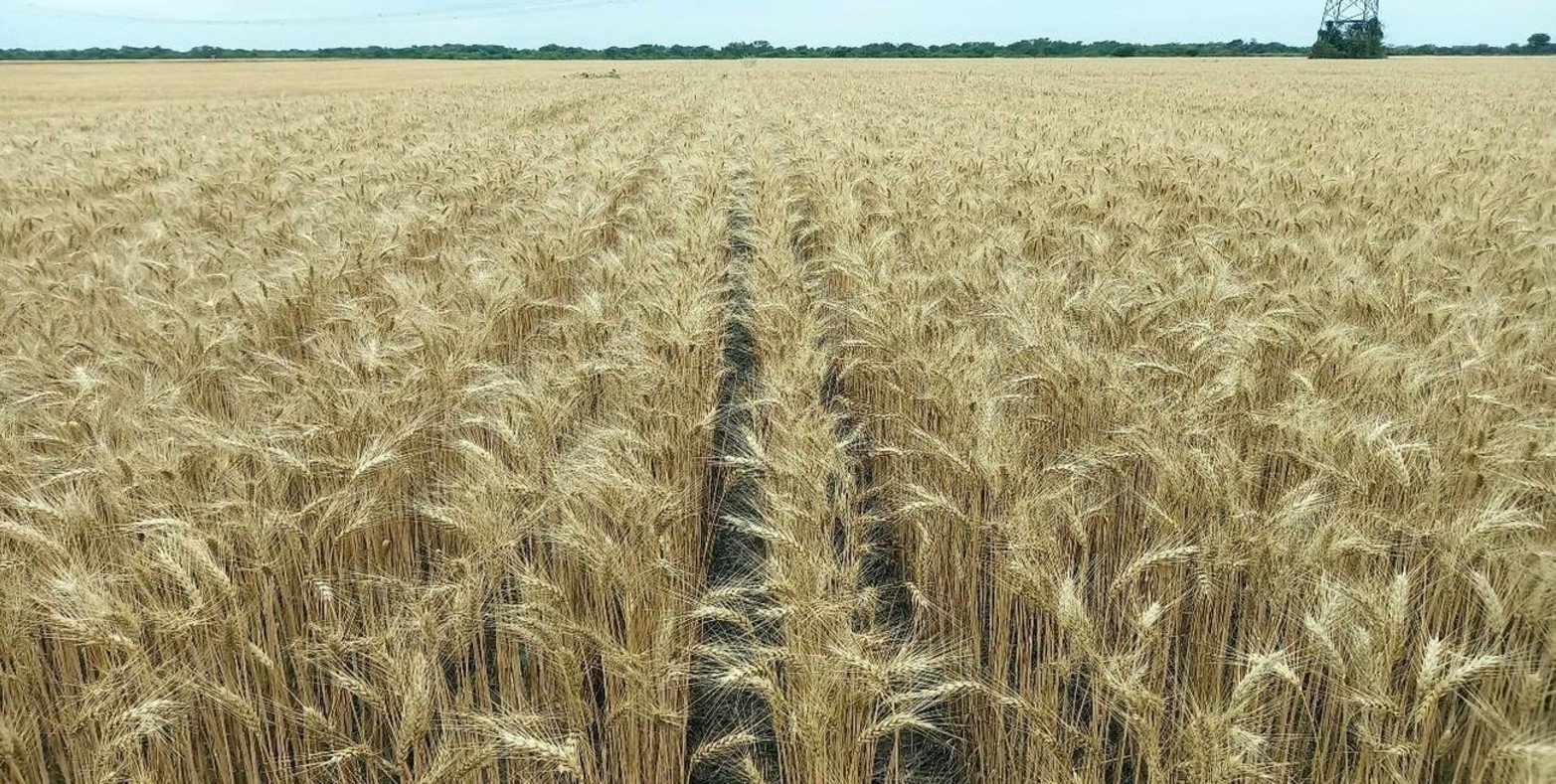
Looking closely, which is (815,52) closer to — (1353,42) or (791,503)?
(1353,42)

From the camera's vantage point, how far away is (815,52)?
9569 cm

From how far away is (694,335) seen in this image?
123 inches

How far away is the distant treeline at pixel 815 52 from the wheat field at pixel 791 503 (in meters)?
81.9

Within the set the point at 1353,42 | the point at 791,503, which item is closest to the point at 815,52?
the point at 1353,42

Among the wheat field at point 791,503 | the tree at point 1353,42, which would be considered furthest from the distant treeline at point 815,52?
the wheat field at point 791,503

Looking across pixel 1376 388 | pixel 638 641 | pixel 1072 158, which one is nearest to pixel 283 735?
pixel 638 641

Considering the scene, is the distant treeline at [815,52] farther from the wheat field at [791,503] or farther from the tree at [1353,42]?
the wheat field at [791,503]

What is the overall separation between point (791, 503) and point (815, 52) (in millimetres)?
101401

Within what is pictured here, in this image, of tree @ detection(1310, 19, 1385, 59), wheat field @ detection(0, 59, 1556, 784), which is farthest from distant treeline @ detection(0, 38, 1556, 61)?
wheat field @ detection(0, 59, 1556, 784)

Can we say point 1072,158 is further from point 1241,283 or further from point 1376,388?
point 1376,388

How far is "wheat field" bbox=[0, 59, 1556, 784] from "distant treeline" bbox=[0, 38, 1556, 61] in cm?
8195

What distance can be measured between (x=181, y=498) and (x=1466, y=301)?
412 cm

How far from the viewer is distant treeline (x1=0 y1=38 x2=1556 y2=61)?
79375 millimetres

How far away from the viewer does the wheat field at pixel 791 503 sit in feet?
4.99
